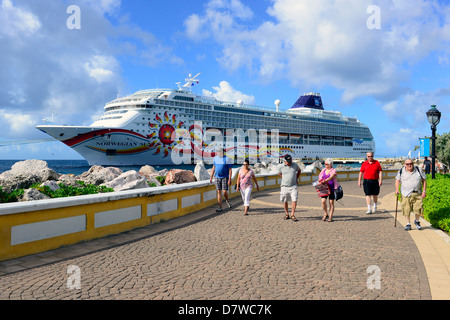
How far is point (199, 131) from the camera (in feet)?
187

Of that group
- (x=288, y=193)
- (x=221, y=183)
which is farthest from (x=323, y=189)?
(x=221, y=183)

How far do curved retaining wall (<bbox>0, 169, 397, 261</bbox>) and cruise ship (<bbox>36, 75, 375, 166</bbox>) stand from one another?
40.1 m

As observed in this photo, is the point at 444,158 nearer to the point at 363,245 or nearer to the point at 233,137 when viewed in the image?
the point at 363,245

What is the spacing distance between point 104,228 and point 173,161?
46.8m

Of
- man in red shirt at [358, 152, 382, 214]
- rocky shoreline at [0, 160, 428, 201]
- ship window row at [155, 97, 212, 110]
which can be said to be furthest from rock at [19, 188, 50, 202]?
ship window row at [155, 97, 212, 110]

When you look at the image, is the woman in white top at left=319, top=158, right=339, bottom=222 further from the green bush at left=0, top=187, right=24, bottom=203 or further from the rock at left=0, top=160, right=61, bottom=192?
the rock at left=0, top=160, right=61, bottom=192

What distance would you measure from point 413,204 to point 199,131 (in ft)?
167

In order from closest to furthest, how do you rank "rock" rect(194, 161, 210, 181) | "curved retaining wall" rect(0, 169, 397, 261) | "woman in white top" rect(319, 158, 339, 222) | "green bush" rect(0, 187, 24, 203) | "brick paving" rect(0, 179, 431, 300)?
1. "brick paving" rect(0, 179, 431, 300)
2. "curved retaining wall" rect(0, 169, 397, 261)
3. "green bush" rect(0, 187, 24, 203)
4. "woman in white top" rect(319, 158, 339, 222)
5. "rock" rect(194, 161, 210, 181)

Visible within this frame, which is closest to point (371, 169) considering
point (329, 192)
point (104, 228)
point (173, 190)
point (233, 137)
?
point (329, 192)

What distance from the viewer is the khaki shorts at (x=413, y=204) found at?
7.02 meters

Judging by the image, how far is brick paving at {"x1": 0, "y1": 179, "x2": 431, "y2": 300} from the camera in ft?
11.9

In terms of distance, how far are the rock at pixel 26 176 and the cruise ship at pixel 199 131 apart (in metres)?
31.5

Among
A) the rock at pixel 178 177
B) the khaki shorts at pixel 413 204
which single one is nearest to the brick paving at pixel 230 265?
the khaki shorts at pixel 413 204

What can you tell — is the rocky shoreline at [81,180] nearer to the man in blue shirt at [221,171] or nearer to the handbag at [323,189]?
the man in blue shirt at [221,171]
